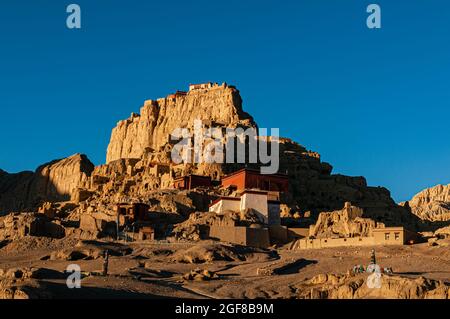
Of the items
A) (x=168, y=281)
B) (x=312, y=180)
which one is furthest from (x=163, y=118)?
(x=168, y=281)

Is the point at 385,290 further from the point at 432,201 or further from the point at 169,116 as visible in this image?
the point at 432,201

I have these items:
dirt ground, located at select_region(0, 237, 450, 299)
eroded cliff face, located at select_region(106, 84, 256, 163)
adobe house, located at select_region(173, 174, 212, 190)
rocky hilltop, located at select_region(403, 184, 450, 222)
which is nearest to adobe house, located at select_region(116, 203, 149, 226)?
dirt ground, located at select_region(0, 237, 450, 299)

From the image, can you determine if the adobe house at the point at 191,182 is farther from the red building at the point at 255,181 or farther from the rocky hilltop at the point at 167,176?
the red building at the point at 255,181

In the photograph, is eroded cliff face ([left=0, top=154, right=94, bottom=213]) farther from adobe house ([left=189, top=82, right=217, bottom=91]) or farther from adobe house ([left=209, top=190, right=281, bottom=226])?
adobe house ([left=209, top=190, right=281, bottom=226])

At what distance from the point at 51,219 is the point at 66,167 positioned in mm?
51796

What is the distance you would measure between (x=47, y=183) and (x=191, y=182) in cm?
4875

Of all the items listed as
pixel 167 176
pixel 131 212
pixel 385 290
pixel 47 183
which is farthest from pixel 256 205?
pixel 47 183

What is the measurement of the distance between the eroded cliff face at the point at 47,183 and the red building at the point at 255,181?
4033 cm

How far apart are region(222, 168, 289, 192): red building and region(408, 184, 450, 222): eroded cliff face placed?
54525 mm

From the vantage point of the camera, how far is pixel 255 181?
84250 millimetres

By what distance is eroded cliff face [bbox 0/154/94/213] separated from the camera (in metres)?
125

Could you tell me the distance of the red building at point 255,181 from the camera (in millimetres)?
83625

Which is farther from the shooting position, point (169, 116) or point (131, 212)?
point (169, 116)
